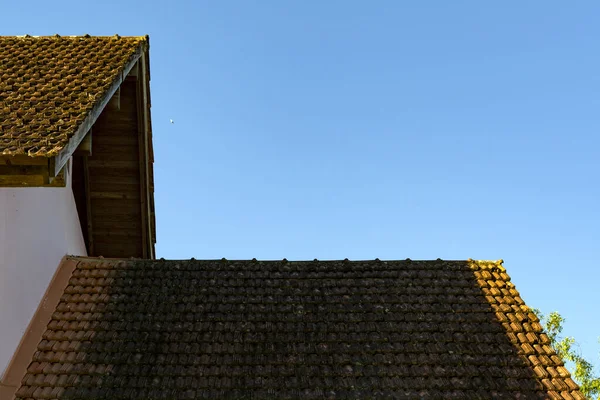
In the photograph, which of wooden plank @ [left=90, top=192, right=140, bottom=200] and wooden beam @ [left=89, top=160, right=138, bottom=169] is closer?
wooden beam @ [left=89, top=160, right=138, bottom=169]

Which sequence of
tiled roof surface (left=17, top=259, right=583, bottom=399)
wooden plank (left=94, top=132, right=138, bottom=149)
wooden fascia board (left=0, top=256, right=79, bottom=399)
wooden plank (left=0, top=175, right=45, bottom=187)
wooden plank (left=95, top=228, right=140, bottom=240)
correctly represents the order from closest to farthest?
wooden plank (left=0, top=175, right=45, bottom=187) → wooden fascia board (left=0, top=256, right=79, bottom=399) → tiled roof surface (left=17, top=259, right=583, bottom=399) → wooden plank (left=94, top=132, right=138, bottom=149) → wooden plank (left=95, top=228, right=140, bottom=240)

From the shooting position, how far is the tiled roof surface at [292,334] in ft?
16.0

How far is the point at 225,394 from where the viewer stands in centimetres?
472

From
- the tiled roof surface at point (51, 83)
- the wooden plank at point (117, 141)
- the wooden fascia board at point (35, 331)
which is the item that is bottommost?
the wooden fascia board at point (35, 331)

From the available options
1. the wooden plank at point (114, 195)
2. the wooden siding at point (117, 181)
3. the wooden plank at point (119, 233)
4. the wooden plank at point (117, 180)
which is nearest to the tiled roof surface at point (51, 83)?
the wooden siding at point (117, 181)

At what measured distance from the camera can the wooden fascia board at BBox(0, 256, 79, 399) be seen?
4738 mm

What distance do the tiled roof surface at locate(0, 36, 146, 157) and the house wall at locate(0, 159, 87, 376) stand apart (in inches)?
44.4

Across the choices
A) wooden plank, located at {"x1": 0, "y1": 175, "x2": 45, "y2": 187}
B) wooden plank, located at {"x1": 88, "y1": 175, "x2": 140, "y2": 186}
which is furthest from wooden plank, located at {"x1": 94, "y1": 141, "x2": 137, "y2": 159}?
wooden plank, located at {"x1": 0, "y1": 175, "x2": 45, "y2": 187}

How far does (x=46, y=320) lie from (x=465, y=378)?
518 centimetres

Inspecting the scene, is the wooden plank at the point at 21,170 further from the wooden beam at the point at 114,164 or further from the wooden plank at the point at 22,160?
the wooden beam at the point at 114,164

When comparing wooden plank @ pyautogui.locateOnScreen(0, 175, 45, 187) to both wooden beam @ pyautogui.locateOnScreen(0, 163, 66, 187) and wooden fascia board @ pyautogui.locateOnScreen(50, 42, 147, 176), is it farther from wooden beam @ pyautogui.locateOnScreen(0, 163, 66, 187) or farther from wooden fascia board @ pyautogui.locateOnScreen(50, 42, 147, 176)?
wooden fascia board @ pyautogui.locateOnScreen(50, 42, 147, 176)

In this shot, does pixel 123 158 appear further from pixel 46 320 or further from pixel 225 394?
pixel 225 394

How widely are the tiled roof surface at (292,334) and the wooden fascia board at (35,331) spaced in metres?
0.09

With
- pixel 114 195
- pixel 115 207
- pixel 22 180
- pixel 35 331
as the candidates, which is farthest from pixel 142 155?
pixel 22 180
